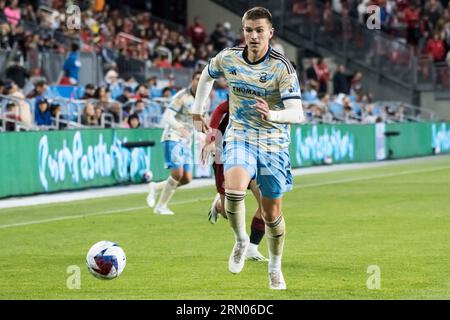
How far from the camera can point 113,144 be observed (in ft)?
90.7

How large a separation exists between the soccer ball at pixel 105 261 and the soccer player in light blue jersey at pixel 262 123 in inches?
47.1

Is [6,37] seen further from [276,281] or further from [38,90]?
[276,281]

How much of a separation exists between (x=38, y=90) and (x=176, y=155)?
22.1ft

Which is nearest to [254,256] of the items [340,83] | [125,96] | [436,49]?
[125,96]

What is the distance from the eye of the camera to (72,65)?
103 feet

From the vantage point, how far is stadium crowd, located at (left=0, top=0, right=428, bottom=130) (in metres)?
28.0

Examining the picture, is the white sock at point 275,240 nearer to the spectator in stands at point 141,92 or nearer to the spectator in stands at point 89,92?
the spectator in stands at point 89,92

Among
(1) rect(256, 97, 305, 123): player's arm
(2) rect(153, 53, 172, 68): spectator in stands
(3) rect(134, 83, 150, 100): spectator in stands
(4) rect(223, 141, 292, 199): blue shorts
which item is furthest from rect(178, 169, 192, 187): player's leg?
(2) rect(153, 53, 172, 68): spectator in stands

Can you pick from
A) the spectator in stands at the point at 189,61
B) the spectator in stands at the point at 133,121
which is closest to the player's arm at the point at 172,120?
the spectator in stands at the point at 133,121

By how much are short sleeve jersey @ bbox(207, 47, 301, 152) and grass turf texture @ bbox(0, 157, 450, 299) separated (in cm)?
143

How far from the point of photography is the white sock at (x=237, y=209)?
12.0 meters

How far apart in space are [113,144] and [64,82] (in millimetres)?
4061

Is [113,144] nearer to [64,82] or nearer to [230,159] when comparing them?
[64,82]
